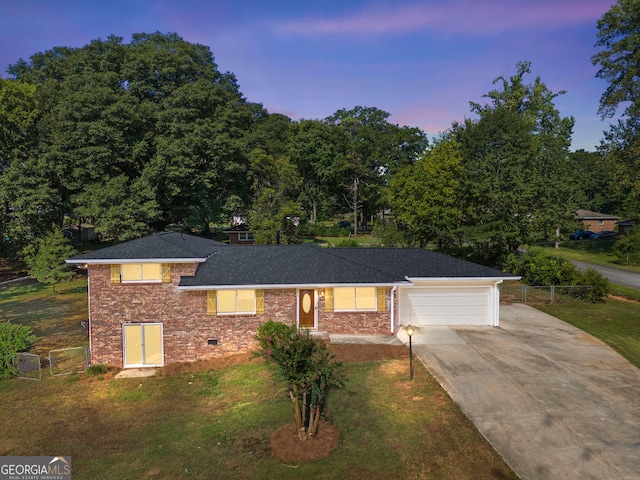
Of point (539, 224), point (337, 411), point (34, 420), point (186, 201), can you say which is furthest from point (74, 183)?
point (539, 224)

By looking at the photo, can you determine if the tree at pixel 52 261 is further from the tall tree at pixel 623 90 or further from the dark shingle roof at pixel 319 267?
the tall tree at pixel 623 90

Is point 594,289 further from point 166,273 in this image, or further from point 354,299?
point 166,273

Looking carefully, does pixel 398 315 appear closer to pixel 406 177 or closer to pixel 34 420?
pixel 34 420

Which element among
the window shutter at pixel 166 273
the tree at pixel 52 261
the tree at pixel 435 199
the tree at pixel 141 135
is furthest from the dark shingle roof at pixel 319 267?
the tree at pixel 141 135

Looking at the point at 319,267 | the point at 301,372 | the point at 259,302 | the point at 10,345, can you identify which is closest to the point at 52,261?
the point at 10,345

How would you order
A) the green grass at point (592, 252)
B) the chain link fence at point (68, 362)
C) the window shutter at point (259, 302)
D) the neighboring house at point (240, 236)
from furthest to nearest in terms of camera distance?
the neighboring house at point (240, 236) → the green grass at point (592, 252) → the window shutter at point (259, 302) → the chain link fence at point (68, 362)

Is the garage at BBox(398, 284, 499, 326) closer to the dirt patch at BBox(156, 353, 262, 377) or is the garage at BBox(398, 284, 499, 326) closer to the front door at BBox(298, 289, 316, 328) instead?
the front door at BBox(298, 289, 316, 328)

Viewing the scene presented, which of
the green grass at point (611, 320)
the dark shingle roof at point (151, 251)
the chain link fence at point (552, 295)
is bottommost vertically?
the green grass at point (611, 320)

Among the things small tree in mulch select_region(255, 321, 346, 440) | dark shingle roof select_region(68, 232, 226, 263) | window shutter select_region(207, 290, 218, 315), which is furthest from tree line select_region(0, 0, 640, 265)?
small tree in mulch select_region(255, 321, 346, 440)
